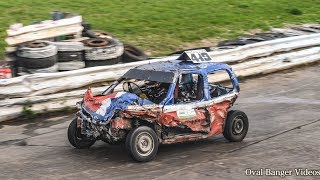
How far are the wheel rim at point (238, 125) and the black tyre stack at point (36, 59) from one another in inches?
191

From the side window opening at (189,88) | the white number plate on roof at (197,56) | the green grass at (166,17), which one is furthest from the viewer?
the green grass at (166,17)

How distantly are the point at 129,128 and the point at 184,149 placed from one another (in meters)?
1.29

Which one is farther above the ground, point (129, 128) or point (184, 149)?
point (129, 128)

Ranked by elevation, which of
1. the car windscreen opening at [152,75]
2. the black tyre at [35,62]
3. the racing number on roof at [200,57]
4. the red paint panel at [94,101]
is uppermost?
the racing number on roof at [200,57]

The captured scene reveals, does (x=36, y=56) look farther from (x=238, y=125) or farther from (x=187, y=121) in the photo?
(x=238, y=125)

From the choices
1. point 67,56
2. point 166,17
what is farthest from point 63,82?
point 166,17

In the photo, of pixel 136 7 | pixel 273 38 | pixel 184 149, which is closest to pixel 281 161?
pixel 184 149

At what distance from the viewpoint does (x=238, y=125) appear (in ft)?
31.9

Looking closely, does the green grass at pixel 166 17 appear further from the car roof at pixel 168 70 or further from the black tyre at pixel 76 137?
the car roof at pixel 168 70

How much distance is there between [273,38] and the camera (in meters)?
17.8

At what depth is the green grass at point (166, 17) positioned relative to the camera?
17.4 m

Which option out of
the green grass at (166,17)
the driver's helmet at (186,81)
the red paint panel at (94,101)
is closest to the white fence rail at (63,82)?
the green grass at (166,17)

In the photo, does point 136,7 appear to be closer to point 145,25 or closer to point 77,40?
point 145,25

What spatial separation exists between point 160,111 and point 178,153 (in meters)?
0.86
